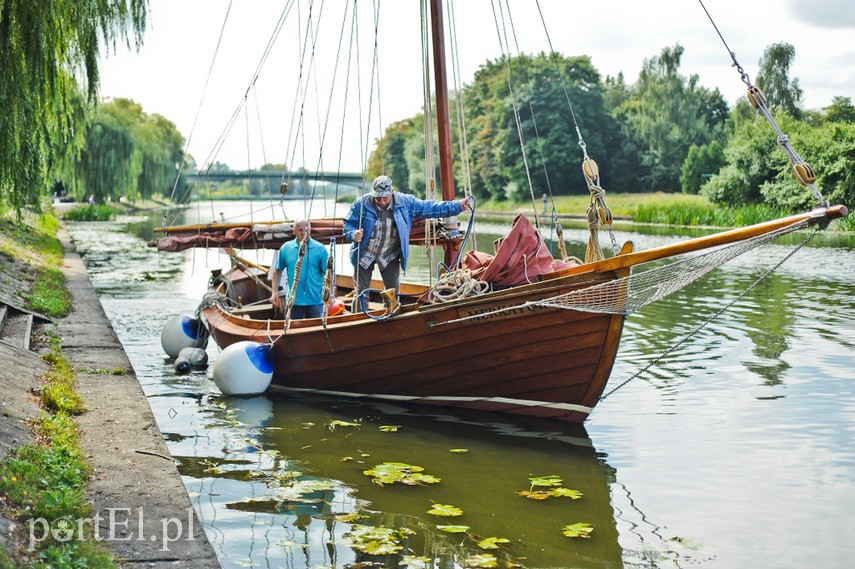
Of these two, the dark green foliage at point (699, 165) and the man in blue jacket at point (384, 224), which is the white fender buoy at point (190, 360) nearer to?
the man in blue jacket at point (384, 224)

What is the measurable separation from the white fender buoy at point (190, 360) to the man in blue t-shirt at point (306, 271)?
70.7 inches

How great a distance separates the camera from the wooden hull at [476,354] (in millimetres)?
8781

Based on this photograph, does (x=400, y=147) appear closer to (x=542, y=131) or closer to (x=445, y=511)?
(x=542, y=131)

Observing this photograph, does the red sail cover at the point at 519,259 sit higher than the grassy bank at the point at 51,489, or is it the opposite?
the red sail cover at the point at 519,259

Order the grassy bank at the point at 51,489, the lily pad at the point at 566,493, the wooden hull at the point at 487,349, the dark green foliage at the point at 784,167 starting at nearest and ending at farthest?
the grassy bank at the point at 51,489, the lily pad at the point at 566,493, the wooden hull at the point at 487,349, the dark green foliage at the point at 784,167

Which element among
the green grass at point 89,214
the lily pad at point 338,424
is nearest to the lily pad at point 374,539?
the lily pad at point 338,424

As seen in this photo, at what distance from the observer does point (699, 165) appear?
66.1m

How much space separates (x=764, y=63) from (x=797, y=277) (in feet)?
193

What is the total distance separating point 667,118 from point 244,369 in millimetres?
70670

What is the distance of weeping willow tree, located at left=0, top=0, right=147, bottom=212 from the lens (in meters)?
9.25

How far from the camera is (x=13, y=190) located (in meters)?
13.3

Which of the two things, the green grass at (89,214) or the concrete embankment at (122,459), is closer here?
the concrete embankment at (122,459)

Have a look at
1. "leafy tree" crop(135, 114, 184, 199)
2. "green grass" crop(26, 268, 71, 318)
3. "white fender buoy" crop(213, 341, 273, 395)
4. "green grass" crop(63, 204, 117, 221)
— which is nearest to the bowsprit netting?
"white fender buoy" crop(213, 341, 273, 395)

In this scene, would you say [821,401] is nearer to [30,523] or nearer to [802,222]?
[802,222]
